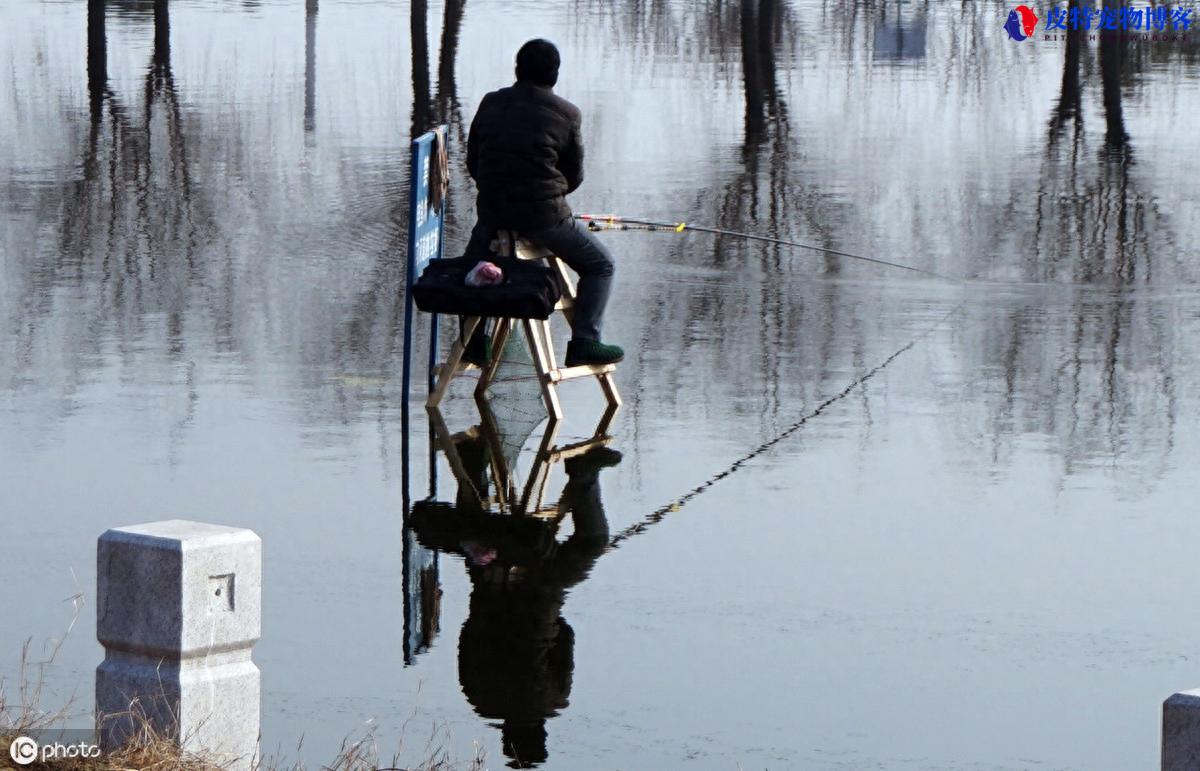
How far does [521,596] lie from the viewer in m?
7.53

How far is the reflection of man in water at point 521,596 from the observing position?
6.49 metres

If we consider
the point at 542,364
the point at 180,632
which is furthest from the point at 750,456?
the point at 180,632

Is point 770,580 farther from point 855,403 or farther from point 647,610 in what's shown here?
point 855,403

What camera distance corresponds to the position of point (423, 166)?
986 centimetres

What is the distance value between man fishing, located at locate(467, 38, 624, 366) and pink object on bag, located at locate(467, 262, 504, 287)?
351 millimetres

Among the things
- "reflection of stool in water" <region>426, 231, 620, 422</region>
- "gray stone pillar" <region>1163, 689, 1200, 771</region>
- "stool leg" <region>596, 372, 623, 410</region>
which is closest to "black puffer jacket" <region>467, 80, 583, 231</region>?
"reflection of stool in water" <region>426, 231, 620, 422</region>

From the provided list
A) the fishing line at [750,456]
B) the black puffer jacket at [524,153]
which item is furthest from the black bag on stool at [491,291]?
the fishing line at [750,456]

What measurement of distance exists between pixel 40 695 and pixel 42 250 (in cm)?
870

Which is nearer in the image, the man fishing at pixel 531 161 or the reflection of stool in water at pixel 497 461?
the reflection of stool in water at pixel 497 461

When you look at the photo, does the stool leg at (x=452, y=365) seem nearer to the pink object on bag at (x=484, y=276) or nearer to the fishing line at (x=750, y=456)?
the pink object on bag at (x=484, y=276)

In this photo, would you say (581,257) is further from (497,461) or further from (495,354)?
(497,461)

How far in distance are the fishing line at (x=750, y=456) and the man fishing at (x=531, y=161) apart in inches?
41.4

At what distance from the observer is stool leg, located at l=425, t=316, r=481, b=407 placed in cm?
988

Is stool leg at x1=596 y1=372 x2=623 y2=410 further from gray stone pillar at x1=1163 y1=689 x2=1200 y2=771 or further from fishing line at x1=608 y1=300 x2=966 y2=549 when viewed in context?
gray stone pillar at x1=1163 y1=689 x2=1200 y2=771
